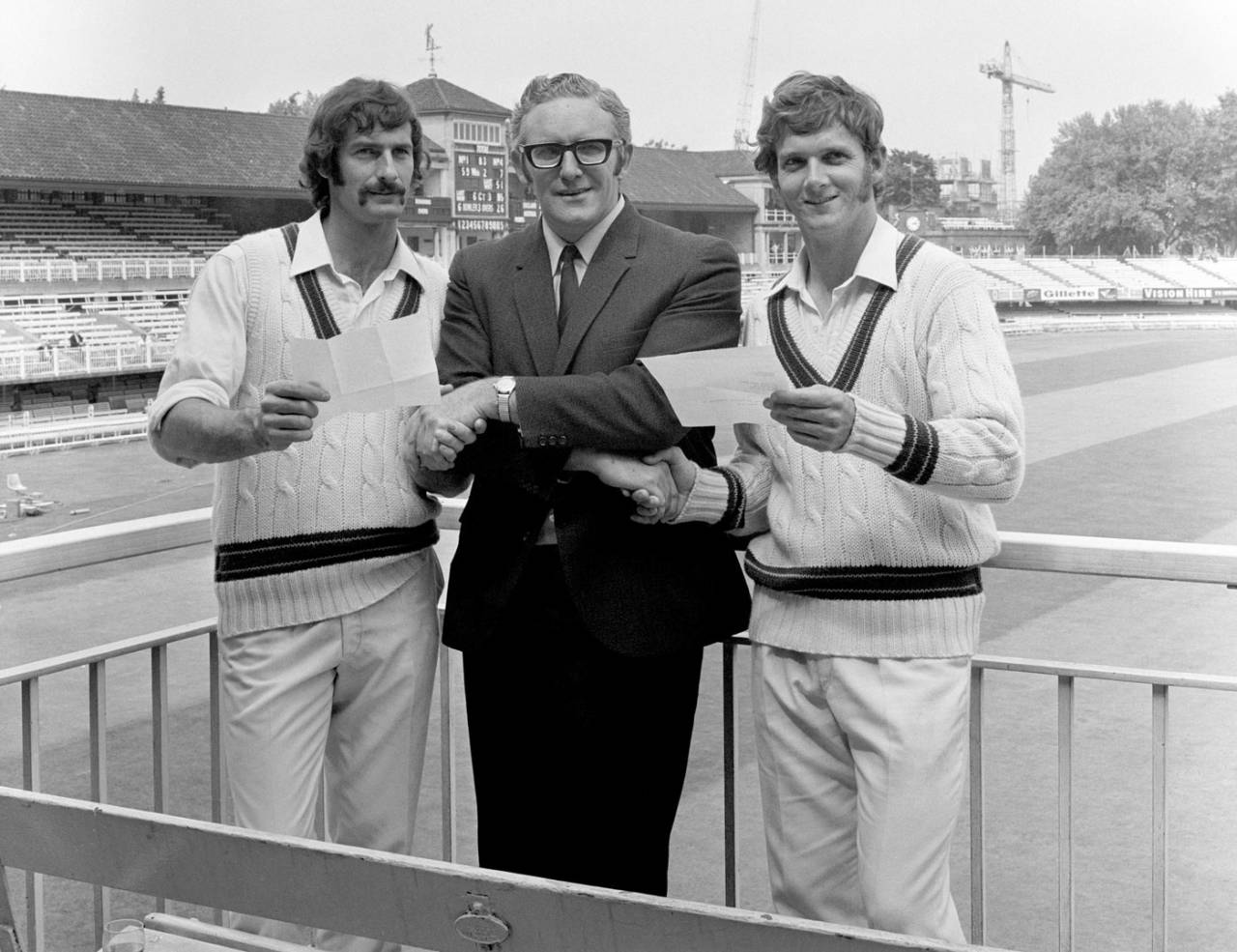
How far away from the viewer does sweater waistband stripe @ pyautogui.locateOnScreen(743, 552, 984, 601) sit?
105cm

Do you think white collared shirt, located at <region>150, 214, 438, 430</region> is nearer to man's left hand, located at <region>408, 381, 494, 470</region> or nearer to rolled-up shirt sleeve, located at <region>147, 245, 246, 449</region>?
rolled-up shirt sleeve, located at <region>147, 245, 246, 449</region>

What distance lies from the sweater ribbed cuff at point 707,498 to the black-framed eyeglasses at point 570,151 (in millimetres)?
254

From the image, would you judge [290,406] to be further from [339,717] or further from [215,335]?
[339,717]

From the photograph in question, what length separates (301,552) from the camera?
1.16 metres

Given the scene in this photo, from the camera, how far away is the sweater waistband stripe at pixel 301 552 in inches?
45.7

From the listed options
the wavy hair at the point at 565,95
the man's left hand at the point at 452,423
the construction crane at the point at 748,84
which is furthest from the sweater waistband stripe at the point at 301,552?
the construction crane at the point at 748,84

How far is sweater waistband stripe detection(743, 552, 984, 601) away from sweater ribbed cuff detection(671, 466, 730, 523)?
7 cm

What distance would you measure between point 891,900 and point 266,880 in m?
0.52

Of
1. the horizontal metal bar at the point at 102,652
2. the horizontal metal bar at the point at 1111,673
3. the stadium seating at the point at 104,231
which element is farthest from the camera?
the stadium seating at the point at 104,231

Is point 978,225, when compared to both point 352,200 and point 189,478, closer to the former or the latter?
point 189,478

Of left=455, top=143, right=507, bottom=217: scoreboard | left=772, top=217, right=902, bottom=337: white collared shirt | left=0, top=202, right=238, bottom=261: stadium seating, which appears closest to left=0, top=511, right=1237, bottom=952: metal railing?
left=772, top=217, right=902, bottom=337: white collared shirt

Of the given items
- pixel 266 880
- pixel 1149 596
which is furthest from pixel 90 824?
pixel 1149 596

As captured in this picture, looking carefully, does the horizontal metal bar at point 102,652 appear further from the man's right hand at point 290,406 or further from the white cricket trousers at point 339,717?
the man's right hand at point 290,406

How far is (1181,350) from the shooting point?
3312 centimetres
